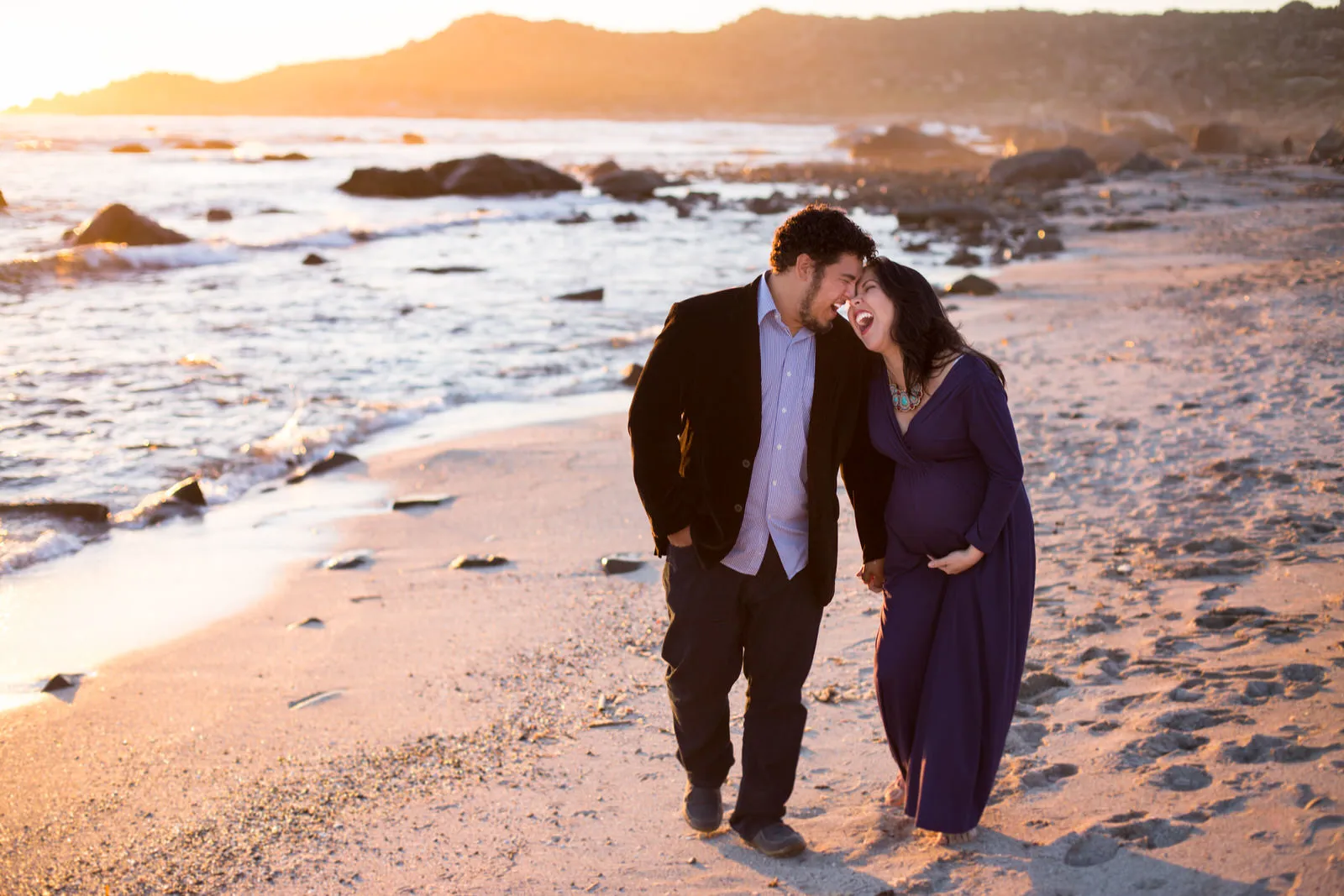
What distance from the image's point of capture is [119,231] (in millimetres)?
20906

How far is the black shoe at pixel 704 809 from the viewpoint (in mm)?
3479

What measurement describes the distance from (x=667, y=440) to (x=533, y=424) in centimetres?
588

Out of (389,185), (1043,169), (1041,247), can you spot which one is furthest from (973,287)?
(389,185)

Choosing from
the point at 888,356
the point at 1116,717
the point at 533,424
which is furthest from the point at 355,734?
the point at 533,424

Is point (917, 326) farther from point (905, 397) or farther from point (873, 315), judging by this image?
point (905, 397)

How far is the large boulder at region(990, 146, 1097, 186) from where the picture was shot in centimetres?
3197

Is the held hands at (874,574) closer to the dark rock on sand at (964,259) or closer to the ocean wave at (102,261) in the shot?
the dark rock on sand at (964,259)

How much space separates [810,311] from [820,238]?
20 cm

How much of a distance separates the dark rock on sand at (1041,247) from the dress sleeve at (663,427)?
15800 millimetres

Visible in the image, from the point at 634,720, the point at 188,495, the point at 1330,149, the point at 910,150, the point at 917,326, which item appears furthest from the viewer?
the point at 910,150

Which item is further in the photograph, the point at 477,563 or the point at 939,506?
the point at 477,563

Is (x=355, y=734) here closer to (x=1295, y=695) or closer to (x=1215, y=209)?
(x=1295, y=695)

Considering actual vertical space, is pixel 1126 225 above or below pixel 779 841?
above

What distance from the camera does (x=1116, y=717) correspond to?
3828mm
